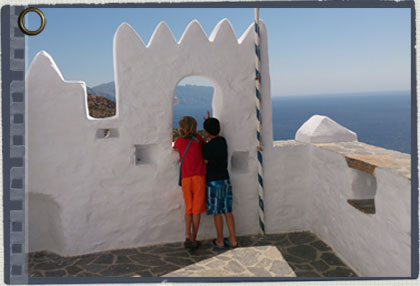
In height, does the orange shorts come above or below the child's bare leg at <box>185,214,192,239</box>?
above

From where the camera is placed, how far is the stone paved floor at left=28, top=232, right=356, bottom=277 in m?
4.17

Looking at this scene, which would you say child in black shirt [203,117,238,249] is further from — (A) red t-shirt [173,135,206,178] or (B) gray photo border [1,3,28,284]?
(B) gray photo border [1,3,28,284]

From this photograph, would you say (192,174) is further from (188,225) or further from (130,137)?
(130,137)

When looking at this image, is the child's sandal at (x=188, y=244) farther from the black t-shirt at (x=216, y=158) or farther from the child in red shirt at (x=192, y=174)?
the black t-shirt at (x=216, y=158)

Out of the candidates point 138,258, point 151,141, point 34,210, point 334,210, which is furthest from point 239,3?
point 34,210

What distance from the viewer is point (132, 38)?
4.69m

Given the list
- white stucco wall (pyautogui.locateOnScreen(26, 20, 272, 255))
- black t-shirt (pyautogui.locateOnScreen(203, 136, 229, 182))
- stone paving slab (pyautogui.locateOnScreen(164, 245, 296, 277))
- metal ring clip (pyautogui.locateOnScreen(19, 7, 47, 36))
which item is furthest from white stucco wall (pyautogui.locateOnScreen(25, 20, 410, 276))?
metal ring clip (pyautogui.locateOnScreen(19, 7, 47, 36))

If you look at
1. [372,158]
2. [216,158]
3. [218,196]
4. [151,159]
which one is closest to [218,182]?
[218,196]

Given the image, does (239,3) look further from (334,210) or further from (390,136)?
(390,136)

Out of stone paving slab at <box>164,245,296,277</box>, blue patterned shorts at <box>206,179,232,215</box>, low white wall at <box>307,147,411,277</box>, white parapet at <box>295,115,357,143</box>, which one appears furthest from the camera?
white parapet at <box>295,115,357,143</box>

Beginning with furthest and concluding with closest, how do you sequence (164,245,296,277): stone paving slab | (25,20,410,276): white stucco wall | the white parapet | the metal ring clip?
the white parapet
(25,20,410,276): white stucco wall
(164,245,296,277): stone paving slab
the metal ring clip

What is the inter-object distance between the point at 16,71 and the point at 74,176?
2.33 meters

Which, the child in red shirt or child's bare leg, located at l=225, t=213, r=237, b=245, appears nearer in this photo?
the child in red shirt

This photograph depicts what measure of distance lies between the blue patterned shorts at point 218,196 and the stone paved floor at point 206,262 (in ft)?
1.72
